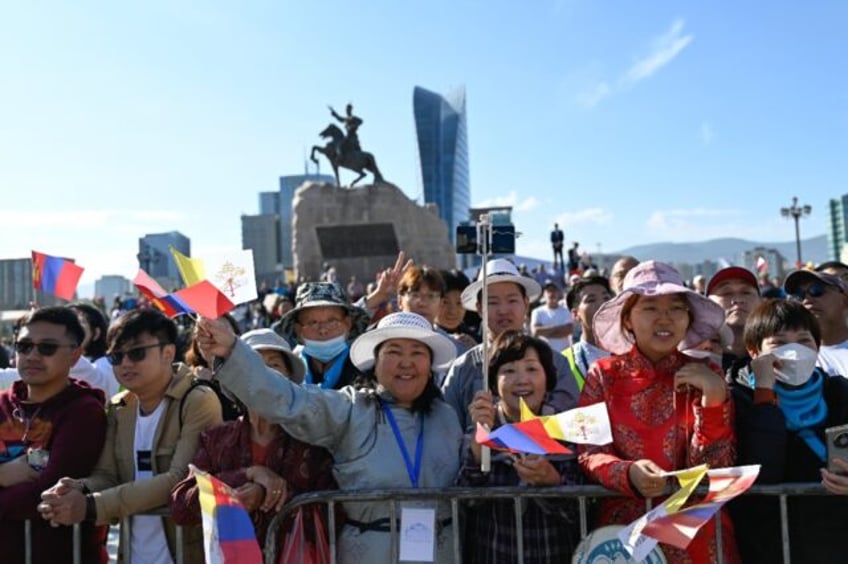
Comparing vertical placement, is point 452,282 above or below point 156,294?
above

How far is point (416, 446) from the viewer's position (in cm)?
283

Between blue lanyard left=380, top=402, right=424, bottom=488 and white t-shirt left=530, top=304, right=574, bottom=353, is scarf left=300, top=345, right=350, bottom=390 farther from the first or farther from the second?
white t-shirt left=530, top=304, right=574, bottom=353

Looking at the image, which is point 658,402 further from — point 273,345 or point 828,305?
point 828,305

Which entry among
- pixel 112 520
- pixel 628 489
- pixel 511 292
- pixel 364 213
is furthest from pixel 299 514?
pixel 364 213

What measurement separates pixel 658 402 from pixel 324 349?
1759 mm

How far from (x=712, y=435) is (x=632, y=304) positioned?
0.58 metres

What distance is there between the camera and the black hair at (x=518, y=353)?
294 cm

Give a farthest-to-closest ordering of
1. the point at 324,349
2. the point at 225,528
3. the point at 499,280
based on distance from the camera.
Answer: the point at 499,280
the point at 324,349
the point at 225,528

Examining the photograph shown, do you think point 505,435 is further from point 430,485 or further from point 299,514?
point 299,514

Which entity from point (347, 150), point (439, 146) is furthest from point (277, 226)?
point (347, 150)

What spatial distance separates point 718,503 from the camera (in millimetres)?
2443

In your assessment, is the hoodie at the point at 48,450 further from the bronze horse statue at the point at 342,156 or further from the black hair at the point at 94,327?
the bronze horse statue at the point at 342,156

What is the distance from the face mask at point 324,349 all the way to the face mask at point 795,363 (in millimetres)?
2039

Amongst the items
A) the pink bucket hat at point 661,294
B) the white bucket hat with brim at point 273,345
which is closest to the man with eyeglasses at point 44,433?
the white bucket hat with brim at point 273,345
